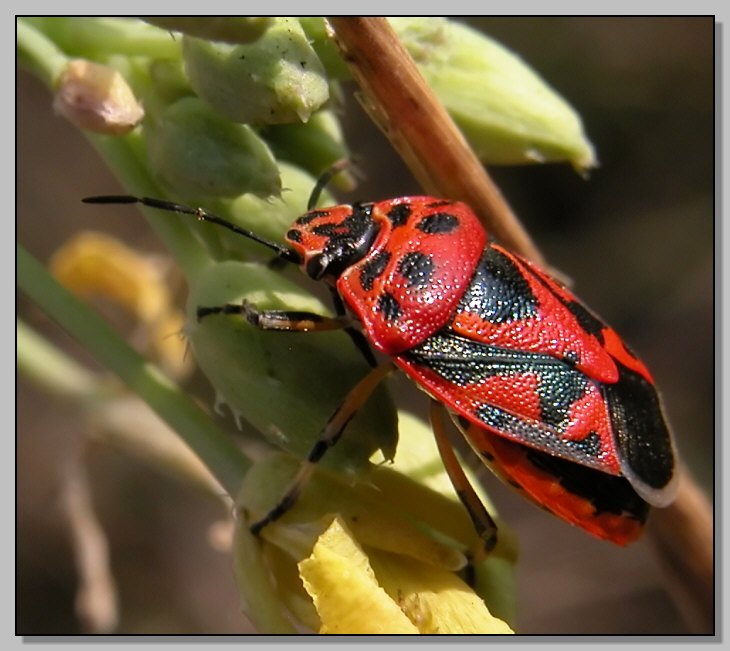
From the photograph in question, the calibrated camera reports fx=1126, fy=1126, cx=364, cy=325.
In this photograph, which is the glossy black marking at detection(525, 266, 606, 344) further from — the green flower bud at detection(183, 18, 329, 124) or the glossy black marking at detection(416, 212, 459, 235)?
the green flower bud at detection(183, 18, 329, 124)

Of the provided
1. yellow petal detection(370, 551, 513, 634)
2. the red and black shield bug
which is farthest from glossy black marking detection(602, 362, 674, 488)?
yellow petal detection(370, 551, 513, 634)

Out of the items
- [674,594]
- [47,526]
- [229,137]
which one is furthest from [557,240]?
[229,137]

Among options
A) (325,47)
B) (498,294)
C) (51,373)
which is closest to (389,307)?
(498,294)

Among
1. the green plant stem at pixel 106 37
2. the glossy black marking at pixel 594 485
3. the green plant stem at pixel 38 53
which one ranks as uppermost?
the green plant stem at pixel 106 37

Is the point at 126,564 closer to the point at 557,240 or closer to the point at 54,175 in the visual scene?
the point at 54,175

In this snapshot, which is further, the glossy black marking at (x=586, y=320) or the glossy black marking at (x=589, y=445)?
the glossy black marking at (x=586, y=320)

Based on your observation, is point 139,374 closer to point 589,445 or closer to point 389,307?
point 389,307

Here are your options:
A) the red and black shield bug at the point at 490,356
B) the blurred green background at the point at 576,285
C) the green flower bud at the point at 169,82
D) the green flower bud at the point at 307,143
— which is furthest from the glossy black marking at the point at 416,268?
the blurred green background at the point at 576,285

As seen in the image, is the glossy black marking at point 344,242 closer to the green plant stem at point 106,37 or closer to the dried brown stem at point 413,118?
the dried brown stem at point 413,118
